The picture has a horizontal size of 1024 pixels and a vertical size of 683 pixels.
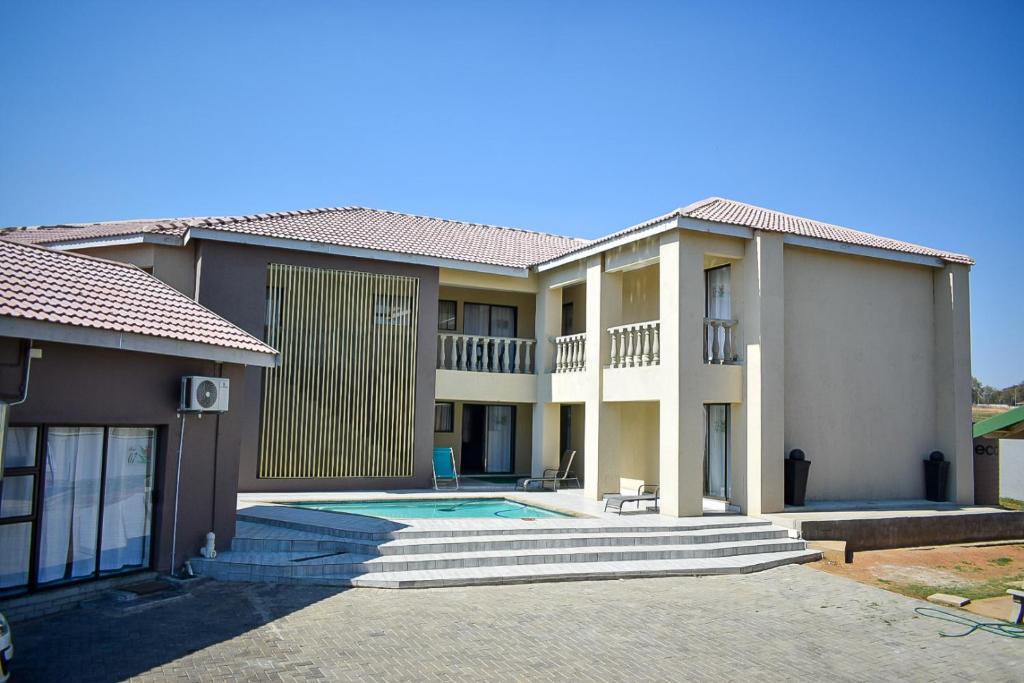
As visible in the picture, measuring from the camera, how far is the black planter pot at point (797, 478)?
14.8 m

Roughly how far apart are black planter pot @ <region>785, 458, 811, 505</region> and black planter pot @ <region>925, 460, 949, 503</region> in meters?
3.70

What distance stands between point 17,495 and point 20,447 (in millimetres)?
500

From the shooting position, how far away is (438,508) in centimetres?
1471

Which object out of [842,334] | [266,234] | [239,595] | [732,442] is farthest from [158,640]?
[842,334]

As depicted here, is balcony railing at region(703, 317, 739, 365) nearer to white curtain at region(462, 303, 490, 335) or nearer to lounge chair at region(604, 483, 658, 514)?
lounge chair at region(604, 483, 658, 514)

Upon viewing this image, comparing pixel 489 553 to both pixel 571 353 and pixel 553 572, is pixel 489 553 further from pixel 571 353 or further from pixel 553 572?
pixel 571 353

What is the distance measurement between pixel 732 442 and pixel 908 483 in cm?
471

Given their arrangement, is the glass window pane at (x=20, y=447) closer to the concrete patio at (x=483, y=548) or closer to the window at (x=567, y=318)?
the concrete patio at (x=483, y=548)

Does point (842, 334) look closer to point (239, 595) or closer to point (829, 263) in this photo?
point (829, 263)

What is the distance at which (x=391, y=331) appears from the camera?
1723 centimetres

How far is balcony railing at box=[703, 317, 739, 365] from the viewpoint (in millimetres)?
14938

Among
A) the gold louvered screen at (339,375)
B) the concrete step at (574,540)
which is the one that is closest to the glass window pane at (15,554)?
the concrete step at (574,540)

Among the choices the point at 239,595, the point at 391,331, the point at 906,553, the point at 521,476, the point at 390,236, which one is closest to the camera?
the point at 239,595

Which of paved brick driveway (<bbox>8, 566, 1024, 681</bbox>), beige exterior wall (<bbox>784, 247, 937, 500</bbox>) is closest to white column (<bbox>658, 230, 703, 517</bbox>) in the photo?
beige exterior wall (<bbox>784, 247, 937, 500</bbox>)
